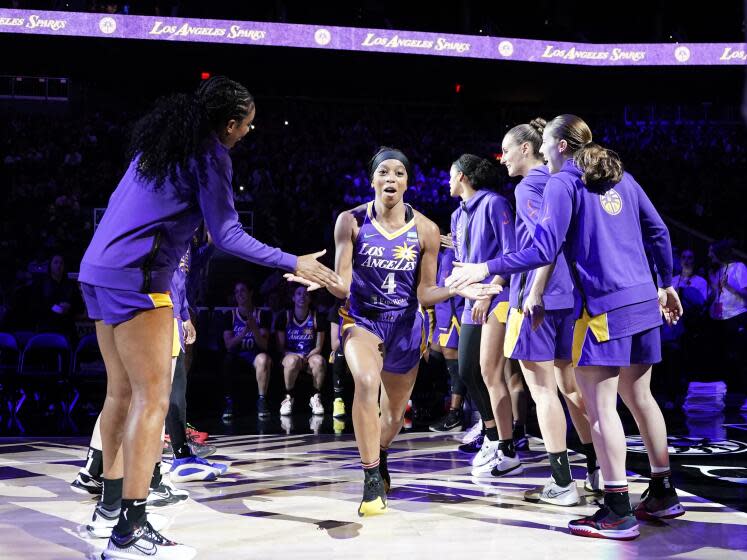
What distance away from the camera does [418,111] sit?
79.4ft

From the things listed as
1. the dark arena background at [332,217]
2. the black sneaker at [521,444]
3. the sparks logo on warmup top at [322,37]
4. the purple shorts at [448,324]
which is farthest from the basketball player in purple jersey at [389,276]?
the sparks logo on warmup top at [322,37]

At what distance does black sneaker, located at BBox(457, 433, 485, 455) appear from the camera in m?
5.89

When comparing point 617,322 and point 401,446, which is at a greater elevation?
point 617,322

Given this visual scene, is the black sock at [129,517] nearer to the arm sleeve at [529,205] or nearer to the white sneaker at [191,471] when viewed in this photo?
the white sneaker at [191,471]

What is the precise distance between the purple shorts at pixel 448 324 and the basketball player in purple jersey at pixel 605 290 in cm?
335

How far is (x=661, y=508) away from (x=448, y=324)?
138 inches

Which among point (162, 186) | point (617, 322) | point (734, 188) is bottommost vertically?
point (617, 322)

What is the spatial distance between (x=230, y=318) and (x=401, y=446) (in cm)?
415

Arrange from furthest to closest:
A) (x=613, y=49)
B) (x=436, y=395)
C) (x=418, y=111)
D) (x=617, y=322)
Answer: (x=418, y=111), (x=613, y=49), (x=436, y=395), (x=617, y=322)

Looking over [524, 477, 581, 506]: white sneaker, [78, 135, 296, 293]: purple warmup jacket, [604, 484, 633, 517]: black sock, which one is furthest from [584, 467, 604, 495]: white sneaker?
[78, 135, 296, 293]: purple warmup jacket

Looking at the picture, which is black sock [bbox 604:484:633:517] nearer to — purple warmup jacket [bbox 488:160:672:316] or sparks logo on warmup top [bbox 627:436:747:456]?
purple warmup jacket [bbox 488:160:672:316]

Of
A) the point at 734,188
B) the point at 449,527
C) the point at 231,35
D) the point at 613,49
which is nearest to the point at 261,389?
the point at 449,527

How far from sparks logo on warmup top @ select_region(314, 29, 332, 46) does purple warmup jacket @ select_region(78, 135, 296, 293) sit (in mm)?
16613

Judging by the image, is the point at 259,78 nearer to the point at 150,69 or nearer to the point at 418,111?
the point at 150,69
